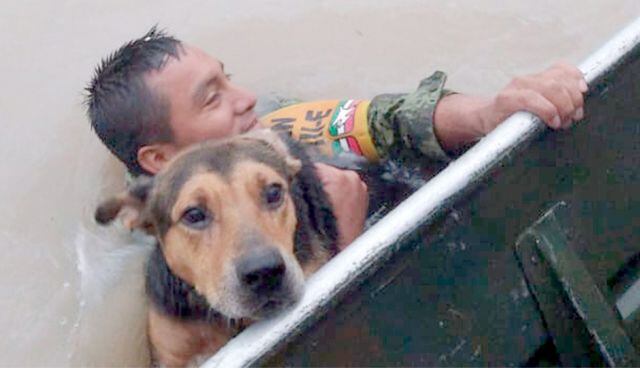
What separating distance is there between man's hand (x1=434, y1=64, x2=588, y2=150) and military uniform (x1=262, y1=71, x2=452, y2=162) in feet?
0.63

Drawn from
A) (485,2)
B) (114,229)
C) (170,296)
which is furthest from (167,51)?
(485,2)

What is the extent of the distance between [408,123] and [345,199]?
394 millimetres

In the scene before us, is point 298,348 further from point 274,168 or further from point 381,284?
point 274,168

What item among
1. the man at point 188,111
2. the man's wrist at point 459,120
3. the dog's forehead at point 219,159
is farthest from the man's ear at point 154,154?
the man's wrist at point 459,120

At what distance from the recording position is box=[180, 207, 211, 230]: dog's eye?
8.05 feet

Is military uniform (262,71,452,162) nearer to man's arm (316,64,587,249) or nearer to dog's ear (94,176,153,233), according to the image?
man's arm (316,64,587,249)

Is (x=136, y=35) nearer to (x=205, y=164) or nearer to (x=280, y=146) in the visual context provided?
(x=280, y=146)

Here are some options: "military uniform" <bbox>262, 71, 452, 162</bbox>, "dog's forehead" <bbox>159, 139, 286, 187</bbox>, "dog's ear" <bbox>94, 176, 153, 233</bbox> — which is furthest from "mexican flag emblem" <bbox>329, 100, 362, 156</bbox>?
"dog's ear" <bbox>94, 176, 153, 233</bbox>

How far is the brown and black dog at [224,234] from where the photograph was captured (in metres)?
2.28

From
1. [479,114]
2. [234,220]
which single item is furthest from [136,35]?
[234,220]

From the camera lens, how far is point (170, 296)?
2.73 meters

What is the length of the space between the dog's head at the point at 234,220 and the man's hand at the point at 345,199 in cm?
8

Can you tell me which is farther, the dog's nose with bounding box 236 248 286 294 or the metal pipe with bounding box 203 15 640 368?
the dog's nose with bounding box 236 248 286 294

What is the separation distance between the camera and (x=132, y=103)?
3439 millimetres
